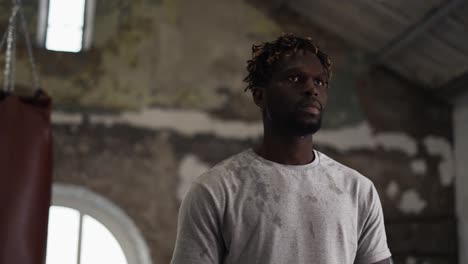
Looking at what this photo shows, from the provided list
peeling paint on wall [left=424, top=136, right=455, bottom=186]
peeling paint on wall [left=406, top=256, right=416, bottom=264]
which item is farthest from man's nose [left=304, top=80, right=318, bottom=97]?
peeling paint on wall [left=424, top=136, right=455, bottom=186]

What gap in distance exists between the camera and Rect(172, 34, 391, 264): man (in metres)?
1.88

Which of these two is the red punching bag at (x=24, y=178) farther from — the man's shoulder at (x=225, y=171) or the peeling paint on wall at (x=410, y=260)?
the peeling paint on wall at (x=410, y=260)

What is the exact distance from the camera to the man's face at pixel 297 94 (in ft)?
6.43

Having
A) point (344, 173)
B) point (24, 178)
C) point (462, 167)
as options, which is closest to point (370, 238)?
point (344, 173)

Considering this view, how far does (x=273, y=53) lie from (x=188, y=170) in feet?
17.3

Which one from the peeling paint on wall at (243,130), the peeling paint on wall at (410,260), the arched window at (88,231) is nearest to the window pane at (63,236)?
the arched window at (88,231)

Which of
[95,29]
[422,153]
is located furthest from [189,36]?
[422,153]

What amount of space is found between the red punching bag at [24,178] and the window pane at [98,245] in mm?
3878

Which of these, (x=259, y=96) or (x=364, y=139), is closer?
(x=259, y=96)

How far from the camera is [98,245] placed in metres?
7.07

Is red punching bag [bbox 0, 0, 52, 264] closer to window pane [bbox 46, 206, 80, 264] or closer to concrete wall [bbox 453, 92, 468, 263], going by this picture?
window pane [bbox 46, 206, 80, 264]

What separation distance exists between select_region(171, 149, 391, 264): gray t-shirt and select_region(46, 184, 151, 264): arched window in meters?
5.19

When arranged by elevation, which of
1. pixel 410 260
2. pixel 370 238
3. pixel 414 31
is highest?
pixel 414 31

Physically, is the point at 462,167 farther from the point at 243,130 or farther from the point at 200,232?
the point at 200,232
